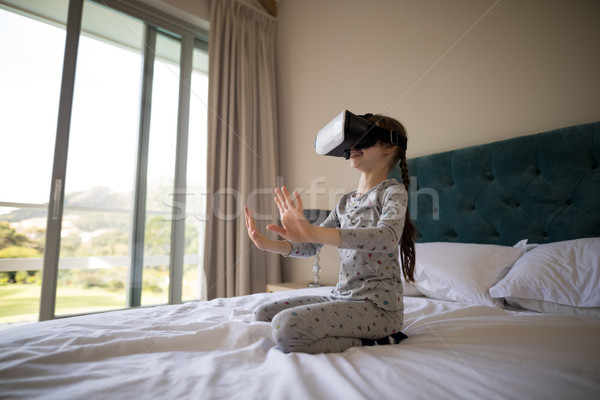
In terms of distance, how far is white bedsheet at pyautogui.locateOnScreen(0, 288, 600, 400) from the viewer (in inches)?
22.8

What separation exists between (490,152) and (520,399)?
1455mm

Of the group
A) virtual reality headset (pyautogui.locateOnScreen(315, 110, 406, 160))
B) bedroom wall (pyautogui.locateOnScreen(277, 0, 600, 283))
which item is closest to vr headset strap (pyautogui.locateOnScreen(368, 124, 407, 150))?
virtual reality headset (pyautogui.locateOnScreen(315, 110, 406, 160))

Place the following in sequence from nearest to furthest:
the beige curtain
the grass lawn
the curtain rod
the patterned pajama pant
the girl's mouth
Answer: the patterned pajama pant
the girl's mouth
the grass lawn
the beige curtain
the curtain rod

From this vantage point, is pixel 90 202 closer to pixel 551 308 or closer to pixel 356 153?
pixel 356 153

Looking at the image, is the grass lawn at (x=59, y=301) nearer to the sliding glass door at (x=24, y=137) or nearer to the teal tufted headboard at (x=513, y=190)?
the sliding glass door at (x=24, y=137)

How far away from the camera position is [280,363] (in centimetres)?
70

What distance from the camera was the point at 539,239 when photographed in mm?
1523

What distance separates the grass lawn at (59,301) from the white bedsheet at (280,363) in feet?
4.90

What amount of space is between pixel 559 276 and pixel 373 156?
817 mm

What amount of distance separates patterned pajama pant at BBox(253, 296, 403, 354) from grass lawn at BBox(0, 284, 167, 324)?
207cm

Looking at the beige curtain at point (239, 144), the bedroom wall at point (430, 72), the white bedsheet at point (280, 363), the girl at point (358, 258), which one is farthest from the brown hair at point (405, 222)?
the beige curtain at point (239, 144)

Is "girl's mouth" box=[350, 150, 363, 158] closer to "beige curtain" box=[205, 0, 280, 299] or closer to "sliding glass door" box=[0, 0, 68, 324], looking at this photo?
"beige curtain" box=[205, 0, 280, 299]

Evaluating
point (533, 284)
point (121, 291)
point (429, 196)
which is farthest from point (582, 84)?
point (121, 291)

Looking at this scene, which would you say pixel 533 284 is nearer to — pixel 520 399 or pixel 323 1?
pixel 520 399
